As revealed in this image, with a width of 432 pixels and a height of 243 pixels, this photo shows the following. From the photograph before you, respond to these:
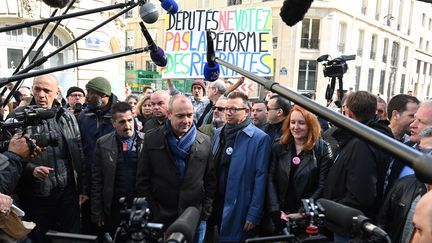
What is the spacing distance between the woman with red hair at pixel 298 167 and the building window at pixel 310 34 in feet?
83.8

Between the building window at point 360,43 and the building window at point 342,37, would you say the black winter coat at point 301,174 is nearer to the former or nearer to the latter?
the building window at point 342,37

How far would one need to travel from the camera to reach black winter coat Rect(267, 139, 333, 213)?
3.10 m

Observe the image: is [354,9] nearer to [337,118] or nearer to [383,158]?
[383,158]

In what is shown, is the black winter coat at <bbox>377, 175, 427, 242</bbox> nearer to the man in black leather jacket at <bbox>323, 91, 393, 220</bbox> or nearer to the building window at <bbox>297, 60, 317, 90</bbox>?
the man in black leather jacket at <bbox>323, 91, 393, 220</bbox>

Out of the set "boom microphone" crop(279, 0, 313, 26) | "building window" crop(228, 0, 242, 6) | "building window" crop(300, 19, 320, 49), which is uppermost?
"building window" crop(228, 0, 242, 6)

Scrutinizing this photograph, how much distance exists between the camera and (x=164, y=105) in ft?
14.1

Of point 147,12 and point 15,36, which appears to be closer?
point 147,12

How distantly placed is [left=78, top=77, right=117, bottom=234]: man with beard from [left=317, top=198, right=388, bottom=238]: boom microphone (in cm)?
312

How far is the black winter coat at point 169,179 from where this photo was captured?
123 inches

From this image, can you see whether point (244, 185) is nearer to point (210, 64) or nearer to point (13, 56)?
point (210, 64)

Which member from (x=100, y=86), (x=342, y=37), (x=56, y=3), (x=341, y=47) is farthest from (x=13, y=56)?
(x=342, y=37)

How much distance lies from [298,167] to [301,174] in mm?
84

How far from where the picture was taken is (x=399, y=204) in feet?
7.59

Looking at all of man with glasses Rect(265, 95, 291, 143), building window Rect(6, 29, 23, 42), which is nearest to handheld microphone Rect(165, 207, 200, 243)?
man with glasses Rect(265, 95, 291, 143)
